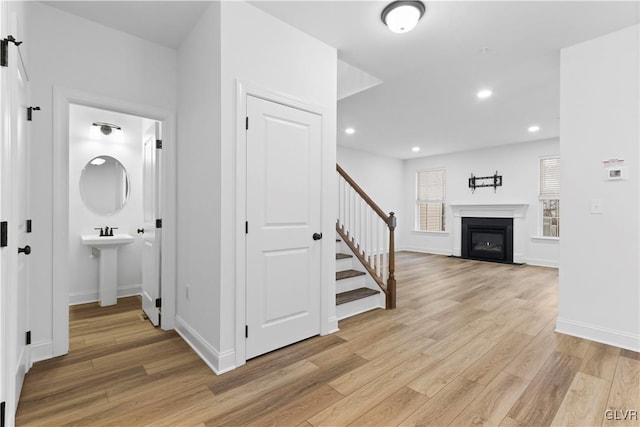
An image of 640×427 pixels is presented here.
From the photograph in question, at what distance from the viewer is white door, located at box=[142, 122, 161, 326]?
118 inches

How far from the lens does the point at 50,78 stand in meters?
2.37

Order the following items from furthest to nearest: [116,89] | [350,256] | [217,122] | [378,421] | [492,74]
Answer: [350,256] < [492,74] < [116,89] < [217,122] < [378,421]

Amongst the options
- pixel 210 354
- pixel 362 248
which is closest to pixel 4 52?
pixel 210 354

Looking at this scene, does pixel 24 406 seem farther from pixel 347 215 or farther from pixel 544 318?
pixel 544 318

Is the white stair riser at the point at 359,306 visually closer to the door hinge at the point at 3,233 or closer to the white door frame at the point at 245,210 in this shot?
the white door frame at the point at 245,210

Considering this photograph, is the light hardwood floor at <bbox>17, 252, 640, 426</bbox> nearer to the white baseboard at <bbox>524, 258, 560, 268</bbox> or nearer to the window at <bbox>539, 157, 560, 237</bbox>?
the white baseboard at <bbox>524, 258, 560, 268</bbox>

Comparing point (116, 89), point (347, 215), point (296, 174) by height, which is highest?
point (116, 89)

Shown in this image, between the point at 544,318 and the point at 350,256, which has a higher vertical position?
the point at 350,256

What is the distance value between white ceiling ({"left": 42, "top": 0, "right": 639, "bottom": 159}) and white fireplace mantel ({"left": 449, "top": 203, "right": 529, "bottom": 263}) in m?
2.52

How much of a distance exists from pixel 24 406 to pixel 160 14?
276 centimetres

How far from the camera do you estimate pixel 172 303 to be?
9.61 ft

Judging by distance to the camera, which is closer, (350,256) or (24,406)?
(24,406)

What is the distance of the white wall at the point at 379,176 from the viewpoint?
755 centimetres

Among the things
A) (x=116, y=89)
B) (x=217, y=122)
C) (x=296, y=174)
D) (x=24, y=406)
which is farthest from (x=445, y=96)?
(x=24, y=406)
